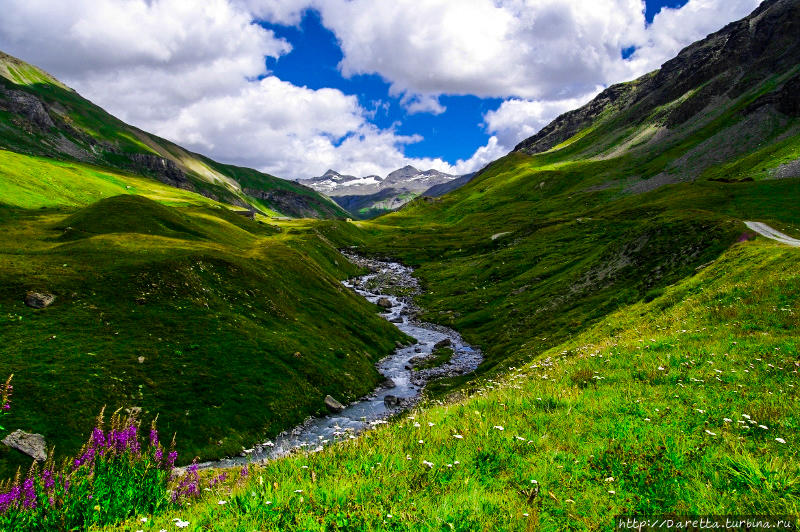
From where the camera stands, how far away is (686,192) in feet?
396

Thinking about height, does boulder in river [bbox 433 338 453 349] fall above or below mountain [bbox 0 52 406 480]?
below

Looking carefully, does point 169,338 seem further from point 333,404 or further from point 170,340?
point 333,404

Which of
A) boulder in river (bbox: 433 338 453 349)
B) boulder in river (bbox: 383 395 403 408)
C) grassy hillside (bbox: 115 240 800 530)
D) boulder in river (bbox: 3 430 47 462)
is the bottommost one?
boulder in river (bbox: 383 395 403 408)

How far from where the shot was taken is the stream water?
2426cm

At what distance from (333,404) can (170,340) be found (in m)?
16.7

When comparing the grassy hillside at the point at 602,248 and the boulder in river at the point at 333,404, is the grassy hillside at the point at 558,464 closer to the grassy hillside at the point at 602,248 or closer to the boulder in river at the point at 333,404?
the boulder in river at the point at 333,404

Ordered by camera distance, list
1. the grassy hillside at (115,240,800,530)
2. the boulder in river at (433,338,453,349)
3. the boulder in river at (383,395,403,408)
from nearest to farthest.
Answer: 1. the grassy hillside at (115,240,800,530)
2. the boulder in river at (383,395,403,408)
3. the boulder in river at (433,338,453,349)

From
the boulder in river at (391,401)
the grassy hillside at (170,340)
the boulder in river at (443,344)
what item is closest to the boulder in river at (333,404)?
the grassy hillside at (170,340)

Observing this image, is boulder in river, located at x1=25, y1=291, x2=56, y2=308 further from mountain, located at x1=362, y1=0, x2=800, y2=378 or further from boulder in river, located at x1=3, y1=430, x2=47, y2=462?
mountain, located at x1=362, y1=0, x2=800, y2=378

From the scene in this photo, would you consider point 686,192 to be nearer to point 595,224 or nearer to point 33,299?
point 595,224

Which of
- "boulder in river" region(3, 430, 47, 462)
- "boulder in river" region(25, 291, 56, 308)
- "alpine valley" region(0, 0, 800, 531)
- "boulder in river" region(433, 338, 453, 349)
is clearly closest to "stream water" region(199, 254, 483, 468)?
"alpine valley" region(0, 0, 800, 531)

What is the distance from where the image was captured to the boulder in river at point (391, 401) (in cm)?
4334

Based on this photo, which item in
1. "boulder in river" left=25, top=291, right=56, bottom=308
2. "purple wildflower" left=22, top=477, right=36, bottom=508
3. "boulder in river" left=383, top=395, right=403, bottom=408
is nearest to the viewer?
"purple wildflower" left=22, top=477, right=36, bottom=508

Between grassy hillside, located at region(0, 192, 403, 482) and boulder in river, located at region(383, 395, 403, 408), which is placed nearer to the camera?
grassy hillside, located at region(0, 192, 403, 482)
